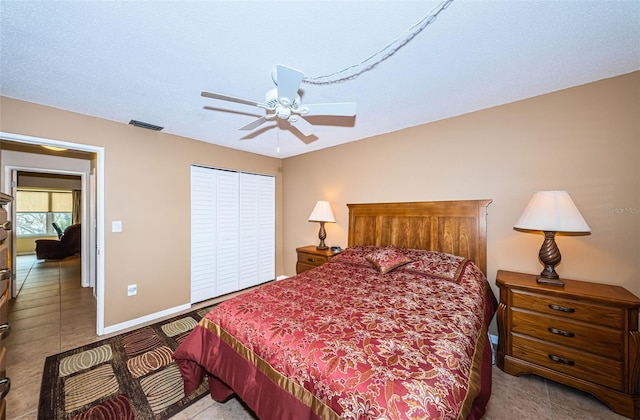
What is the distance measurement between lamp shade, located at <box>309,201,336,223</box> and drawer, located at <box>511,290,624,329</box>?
87.7 inches

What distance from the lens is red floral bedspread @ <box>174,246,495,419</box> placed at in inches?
37.5

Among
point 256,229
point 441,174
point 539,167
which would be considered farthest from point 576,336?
point 256,229

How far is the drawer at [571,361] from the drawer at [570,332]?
1.7 inches

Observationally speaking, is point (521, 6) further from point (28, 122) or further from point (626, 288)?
point (28, 122)

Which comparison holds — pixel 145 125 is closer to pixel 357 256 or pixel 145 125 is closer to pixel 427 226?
pixel 357 256

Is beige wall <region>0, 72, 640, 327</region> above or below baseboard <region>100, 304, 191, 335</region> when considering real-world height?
above

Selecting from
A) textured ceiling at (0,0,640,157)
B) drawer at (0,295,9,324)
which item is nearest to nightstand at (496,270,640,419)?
textured ceiling at (0,0,640,157)

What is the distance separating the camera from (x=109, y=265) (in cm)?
272

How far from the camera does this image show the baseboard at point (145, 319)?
2.71 metres

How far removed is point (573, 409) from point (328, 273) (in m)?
2.03

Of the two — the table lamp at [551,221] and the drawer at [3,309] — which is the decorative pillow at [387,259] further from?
the drawer at [3,309]

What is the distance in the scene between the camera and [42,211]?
8258 millimetres

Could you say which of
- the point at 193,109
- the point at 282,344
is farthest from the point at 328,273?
the point at 193,109

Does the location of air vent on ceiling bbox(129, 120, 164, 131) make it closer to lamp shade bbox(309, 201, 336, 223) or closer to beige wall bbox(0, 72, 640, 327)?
beige wall bbox(0, 72, 640, 327)
